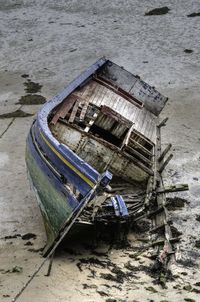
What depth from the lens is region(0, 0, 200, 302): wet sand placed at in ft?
28.5

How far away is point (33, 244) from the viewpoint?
10.1 metres

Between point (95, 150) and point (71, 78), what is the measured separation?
27.5ft

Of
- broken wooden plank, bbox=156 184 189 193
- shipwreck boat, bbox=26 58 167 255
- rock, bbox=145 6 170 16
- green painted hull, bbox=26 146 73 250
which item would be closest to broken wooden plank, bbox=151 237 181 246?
shipwreck boat, bbox=26 58 167 255

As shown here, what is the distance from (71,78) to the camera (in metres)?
19.2

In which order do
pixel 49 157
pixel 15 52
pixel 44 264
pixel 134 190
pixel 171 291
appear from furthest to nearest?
pixel 15 52 → pixel 134 190 → pixel 49 157 → pixel 44 264 → pixel 171 291

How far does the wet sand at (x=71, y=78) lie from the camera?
8.70 meters

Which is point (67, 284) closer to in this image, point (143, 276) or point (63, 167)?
point (143, 276)

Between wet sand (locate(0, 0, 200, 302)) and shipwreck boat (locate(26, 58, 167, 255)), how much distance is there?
724 millimetres

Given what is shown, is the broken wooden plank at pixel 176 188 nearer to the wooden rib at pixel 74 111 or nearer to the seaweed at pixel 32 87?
the wooden rib at pixel 74 111

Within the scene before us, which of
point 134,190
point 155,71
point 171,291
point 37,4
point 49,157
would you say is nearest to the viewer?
A: point 171,291

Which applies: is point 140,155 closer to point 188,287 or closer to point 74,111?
point 74,111

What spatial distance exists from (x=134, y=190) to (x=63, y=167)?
92.7 inches

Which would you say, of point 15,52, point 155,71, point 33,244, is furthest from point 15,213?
point 15,52

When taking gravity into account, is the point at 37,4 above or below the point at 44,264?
above
